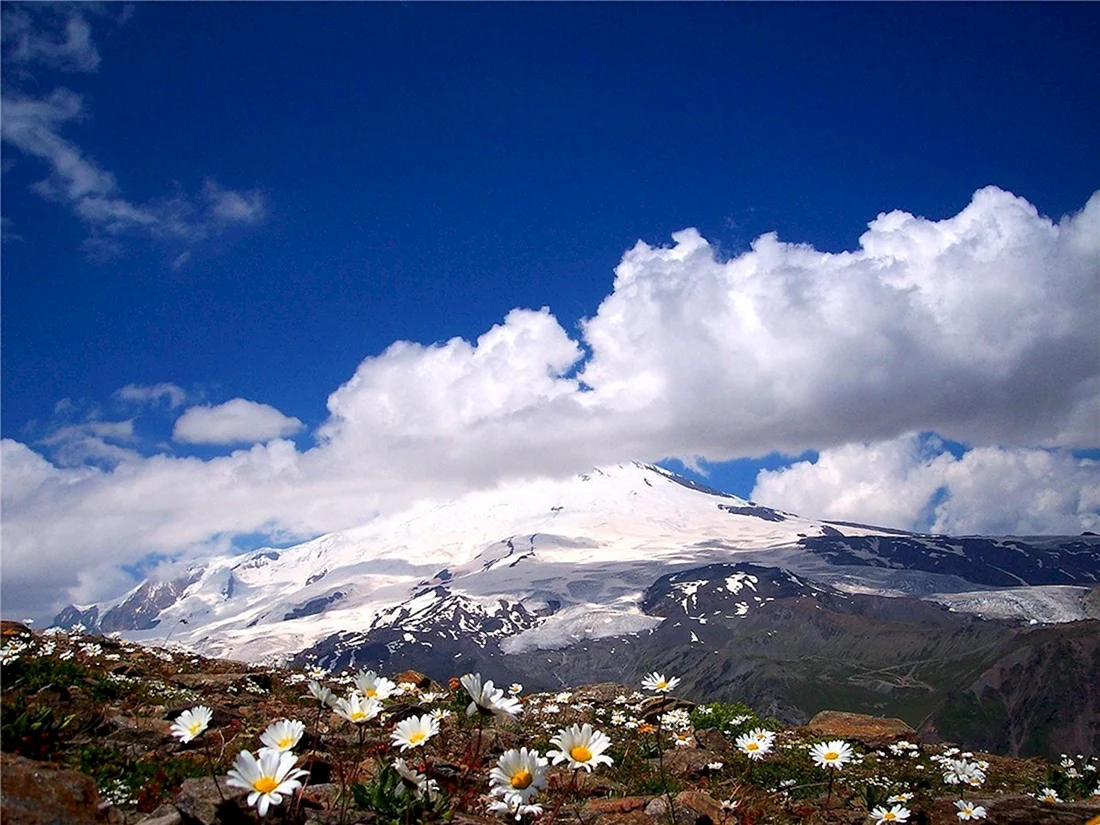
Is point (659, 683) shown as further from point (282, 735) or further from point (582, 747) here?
point (282, 735)

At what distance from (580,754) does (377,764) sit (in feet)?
10.7

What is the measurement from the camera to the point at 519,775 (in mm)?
5543

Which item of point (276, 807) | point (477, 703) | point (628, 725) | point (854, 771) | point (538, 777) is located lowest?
point (854, 771)

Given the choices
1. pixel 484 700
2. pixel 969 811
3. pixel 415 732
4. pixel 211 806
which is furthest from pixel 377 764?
pixel 969 811

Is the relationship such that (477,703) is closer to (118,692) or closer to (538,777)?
(538,777)

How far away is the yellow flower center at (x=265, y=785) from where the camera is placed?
5.11 meters

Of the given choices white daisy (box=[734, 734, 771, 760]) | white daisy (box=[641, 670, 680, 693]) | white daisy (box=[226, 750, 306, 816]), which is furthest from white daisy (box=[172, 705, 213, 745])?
white daisy (box=[641, 670, 680, 693])

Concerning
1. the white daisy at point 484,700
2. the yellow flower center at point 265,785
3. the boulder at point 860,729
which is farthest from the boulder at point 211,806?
the boulder at point 860,729

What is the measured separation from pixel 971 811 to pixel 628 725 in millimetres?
8976

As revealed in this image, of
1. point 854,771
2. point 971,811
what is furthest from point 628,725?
point 971,811

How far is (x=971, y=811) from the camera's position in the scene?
9453mm

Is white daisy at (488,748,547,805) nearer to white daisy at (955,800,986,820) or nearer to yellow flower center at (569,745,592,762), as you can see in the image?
yellow flower center at (569,745,592,762)

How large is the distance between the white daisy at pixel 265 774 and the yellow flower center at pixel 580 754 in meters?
2.12

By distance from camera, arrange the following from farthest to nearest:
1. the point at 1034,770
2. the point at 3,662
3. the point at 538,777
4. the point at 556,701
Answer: the point at 556,701 < the point at 1034,770 < the point at 3,662 < the point at 538,777
